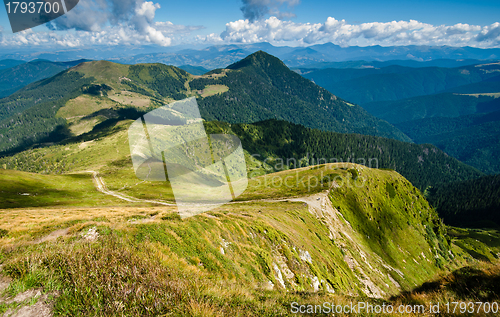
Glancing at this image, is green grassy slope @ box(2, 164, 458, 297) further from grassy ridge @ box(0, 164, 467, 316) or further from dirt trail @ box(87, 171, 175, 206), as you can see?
dirt trail @ box(87, 171, 175, 206)

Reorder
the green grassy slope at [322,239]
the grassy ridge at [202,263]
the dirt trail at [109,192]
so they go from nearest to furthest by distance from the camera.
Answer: the grassy ridge at [202,263], the green grassy slope at [322,239], the dirt trail at [109,192]

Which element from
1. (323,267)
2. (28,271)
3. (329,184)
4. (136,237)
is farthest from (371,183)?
(28,271)

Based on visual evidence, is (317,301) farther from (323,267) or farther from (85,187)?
(85,187)

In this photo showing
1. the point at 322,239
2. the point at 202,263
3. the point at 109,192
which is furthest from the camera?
the point at 109,192

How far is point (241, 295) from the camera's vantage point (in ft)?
29.3

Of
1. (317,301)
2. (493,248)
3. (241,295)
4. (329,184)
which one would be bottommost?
(493,248)

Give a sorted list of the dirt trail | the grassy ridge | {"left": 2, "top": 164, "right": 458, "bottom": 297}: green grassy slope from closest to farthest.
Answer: the grassy ridge
{"left": 2, "top": 164, "right": 458, "bottom": 297}: green grassy slope
the dirt trail

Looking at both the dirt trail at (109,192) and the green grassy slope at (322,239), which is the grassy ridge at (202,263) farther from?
the dirt trail at (109,192)

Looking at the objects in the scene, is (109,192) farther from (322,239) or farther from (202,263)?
(202,263)

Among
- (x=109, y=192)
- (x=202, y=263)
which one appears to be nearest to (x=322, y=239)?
(x=202, y=263)

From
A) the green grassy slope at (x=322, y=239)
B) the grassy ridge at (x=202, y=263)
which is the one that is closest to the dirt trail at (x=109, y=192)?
the green grassy slope at (x=322, y=239)

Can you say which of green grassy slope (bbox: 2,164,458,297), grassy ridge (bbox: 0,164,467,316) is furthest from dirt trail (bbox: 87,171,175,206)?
grassy ridge (bbox: 0,164,467,316)

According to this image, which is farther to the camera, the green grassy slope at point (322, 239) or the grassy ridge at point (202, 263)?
the green grassy slope at point (322, 239)

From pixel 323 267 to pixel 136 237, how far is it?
2861 centimetres
